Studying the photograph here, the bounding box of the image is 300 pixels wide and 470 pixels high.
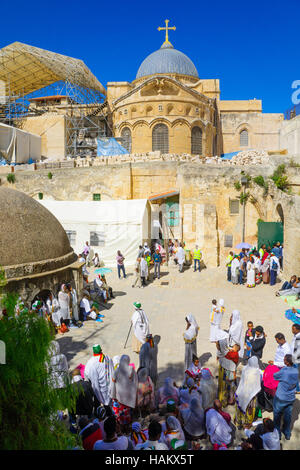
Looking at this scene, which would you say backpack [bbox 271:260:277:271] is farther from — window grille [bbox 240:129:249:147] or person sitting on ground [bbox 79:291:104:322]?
window grille [bbox 240:129:249:147]

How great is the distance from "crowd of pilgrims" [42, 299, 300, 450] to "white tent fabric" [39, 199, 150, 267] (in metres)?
10.2

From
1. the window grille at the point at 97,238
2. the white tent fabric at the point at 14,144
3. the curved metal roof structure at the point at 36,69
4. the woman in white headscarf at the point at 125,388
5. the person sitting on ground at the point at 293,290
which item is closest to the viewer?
the woman in white headscarf at the point at 125,388

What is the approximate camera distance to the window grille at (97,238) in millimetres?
16234

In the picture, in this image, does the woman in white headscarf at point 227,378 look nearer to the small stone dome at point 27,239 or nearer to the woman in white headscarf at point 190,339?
the woman in white headscarf at point 190,339

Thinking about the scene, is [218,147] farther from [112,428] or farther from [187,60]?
[112,428]

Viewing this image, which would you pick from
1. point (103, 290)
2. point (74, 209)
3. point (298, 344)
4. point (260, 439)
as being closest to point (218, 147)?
point (74, 209)

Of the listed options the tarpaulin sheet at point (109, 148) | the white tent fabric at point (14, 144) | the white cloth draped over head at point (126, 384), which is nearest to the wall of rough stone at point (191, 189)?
the tarpaulin sheet at point (109, 148)

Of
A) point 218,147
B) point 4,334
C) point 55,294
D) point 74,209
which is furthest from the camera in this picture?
point 218,147

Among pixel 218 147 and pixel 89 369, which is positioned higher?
pixel 218 147

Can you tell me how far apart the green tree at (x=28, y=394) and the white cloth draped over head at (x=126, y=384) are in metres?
2.08

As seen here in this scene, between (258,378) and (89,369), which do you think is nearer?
(258,378)

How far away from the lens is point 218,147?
1276 inches

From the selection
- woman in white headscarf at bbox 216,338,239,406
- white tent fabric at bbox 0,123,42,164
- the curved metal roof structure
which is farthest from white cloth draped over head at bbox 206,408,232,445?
the curved metal roof structure
